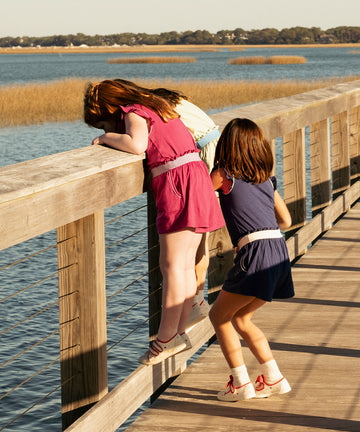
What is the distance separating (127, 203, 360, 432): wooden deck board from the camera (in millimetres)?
2949

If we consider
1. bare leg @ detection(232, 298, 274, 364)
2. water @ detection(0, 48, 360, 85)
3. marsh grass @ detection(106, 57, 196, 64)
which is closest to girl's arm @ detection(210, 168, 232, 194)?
bare leg @ detection(232, 298, 274, 364)

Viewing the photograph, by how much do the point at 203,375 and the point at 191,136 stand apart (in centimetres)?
104

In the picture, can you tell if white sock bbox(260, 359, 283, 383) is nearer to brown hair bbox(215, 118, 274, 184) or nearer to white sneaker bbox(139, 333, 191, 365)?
white sneaker bbox(139, 333, 191, 365)

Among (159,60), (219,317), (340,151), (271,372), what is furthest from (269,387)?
(159,60)

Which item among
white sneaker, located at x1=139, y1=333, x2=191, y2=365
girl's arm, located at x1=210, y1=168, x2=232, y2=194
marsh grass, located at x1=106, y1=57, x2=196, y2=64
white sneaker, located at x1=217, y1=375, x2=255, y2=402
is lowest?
white sneaker, located at x1=217, y1=375, x2=255, y2=402

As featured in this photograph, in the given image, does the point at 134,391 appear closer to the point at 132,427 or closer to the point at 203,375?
the point at 132,427

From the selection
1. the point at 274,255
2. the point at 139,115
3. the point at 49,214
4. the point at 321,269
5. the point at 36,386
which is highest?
the point at 139,115

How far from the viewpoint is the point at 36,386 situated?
21.6 feet

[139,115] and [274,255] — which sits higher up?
[139,115]

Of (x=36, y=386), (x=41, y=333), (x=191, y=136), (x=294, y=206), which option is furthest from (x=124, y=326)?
(x=191, y=136)

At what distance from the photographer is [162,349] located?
10.2 ft

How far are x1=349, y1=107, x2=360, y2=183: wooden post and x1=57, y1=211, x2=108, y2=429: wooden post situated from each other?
5383 mm

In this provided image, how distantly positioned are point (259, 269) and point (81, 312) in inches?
28.4

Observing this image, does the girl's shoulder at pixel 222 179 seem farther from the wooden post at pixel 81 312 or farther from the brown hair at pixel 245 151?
the wooden post at pixel 81 312
